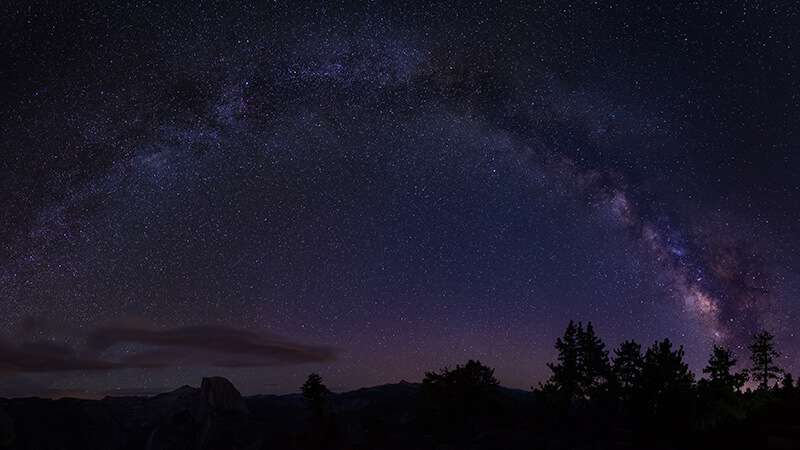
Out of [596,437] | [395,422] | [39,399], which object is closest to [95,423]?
[39,399]

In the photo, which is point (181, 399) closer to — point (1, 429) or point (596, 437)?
point (1, 429)

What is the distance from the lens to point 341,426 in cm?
6844

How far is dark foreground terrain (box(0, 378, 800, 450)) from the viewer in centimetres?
4394

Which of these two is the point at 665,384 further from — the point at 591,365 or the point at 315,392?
the point at 315,392

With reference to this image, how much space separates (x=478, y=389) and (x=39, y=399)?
355 feet

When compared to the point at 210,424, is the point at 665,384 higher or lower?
higher

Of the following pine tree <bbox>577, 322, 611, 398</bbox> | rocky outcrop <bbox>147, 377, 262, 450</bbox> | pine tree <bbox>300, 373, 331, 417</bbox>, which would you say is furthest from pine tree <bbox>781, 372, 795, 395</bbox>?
rocky outcrop <bbox>147, 377, 262, 450</bbox>

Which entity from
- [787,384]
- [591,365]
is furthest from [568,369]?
[787,384]

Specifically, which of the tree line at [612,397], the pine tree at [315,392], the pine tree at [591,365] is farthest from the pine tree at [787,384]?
the pine tree at [315,392]

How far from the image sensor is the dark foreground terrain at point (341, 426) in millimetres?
43938

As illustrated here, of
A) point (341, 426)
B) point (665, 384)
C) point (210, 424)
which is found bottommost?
point (210, 424)

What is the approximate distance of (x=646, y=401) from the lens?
1868 inches

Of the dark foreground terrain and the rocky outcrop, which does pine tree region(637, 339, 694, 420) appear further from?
the rocky outcrop

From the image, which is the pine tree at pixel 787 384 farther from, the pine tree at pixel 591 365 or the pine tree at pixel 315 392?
the pine tree at pixel 315 392
